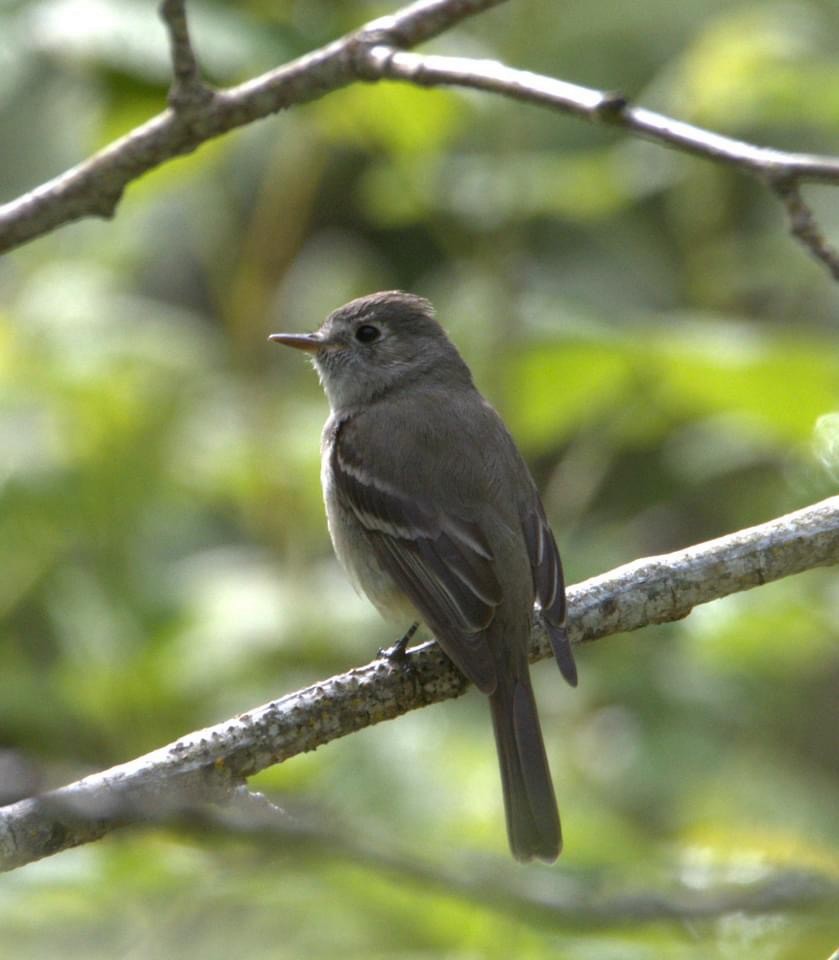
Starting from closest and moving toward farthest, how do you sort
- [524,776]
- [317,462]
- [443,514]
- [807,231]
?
[807,231] < [524,776] < [443,514] < [317,462]

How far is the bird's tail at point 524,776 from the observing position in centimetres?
388

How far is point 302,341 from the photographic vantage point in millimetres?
5207

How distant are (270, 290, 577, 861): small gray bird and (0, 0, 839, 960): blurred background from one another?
0.34 m

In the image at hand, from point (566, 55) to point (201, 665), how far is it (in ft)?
15.0

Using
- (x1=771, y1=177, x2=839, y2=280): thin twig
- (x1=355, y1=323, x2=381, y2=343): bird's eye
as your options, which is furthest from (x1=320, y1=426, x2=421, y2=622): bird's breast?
(x1=771, y1=177, x2=839, y2=280): thin twig

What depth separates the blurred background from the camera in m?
4.90

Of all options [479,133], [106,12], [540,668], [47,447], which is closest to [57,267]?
[47,447]

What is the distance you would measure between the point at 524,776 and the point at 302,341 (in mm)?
1857

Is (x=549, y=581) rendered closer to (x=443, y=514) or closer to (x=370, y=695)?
(x=443, y=514)

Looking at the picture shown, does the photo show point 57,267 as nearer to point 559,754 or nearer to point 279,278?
point 279,278

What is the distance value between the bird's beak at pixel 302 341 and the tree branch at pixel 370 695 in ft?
4.92

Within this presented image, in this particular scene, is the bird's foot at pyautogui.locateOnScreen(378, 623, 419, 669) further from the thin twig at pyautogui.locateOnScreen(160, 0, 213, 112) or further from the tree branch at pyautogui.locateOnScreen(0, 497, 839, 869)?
the thin twig at pyautogui.locateOnScreen(160, 0, 213, 112)

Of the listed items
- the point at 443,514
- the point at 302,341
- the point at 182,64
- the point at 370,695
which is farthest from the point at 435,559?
the point at 182,64

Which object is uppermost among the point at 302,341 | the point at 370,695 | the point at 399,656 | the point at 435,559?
the point at 302,341
